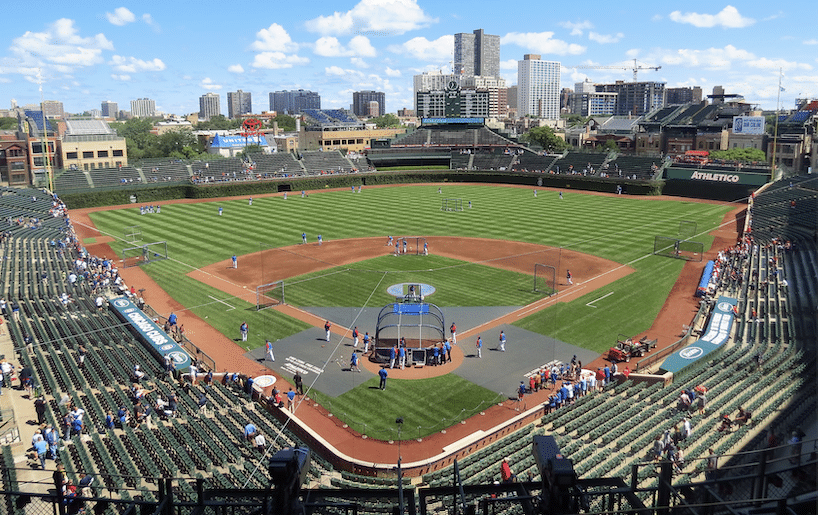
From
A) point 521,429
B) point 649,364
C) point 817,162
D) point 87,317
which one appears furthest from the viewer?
point 817,162

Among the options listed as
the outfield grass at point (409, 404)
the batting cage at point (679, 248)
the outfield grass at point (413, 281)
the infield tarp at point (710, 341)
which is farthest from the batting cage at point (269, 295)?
the batting cage at point (679, 248)

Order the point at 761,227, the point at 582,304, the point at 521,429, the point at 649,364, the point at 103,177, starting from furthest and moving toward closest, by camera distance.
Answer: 1. the point at 103,177
2. the point at 761,227
3. the point at 582,304
4. the point at 649,364
5. the point at 521,429

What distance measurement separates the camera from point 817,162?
8388 cm

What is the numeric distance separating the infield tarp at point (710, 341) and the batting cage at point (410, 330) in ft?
33.1

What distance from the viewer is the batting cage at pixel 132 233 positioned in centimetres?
5185

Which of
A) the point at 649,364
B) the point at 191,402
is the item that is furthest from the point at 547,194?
the point at 191,402

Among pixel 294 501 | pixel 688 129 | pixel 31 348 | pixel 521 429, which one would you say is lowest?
pixel 521 429

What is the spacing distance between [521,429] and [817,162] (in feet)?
287

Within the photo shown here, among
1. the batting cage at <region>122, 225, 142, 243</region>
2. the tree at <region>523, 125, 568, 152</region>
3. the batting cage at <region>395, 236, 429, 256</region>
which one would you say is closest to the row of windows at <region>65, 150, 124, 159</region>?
the batting cage at <region>122, 225, 142, 243</region>

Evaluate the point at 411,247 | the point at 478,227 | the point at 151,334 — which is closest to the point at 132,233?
the point at 411,247

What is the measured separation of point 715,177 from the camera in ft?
241

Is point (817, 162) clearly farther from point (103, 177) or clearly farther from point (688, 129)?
point (103, 177)

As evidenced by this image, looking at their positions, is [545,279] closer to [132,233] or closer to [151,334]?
[151,334]

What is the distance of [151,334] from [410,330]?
1244 centimetres
